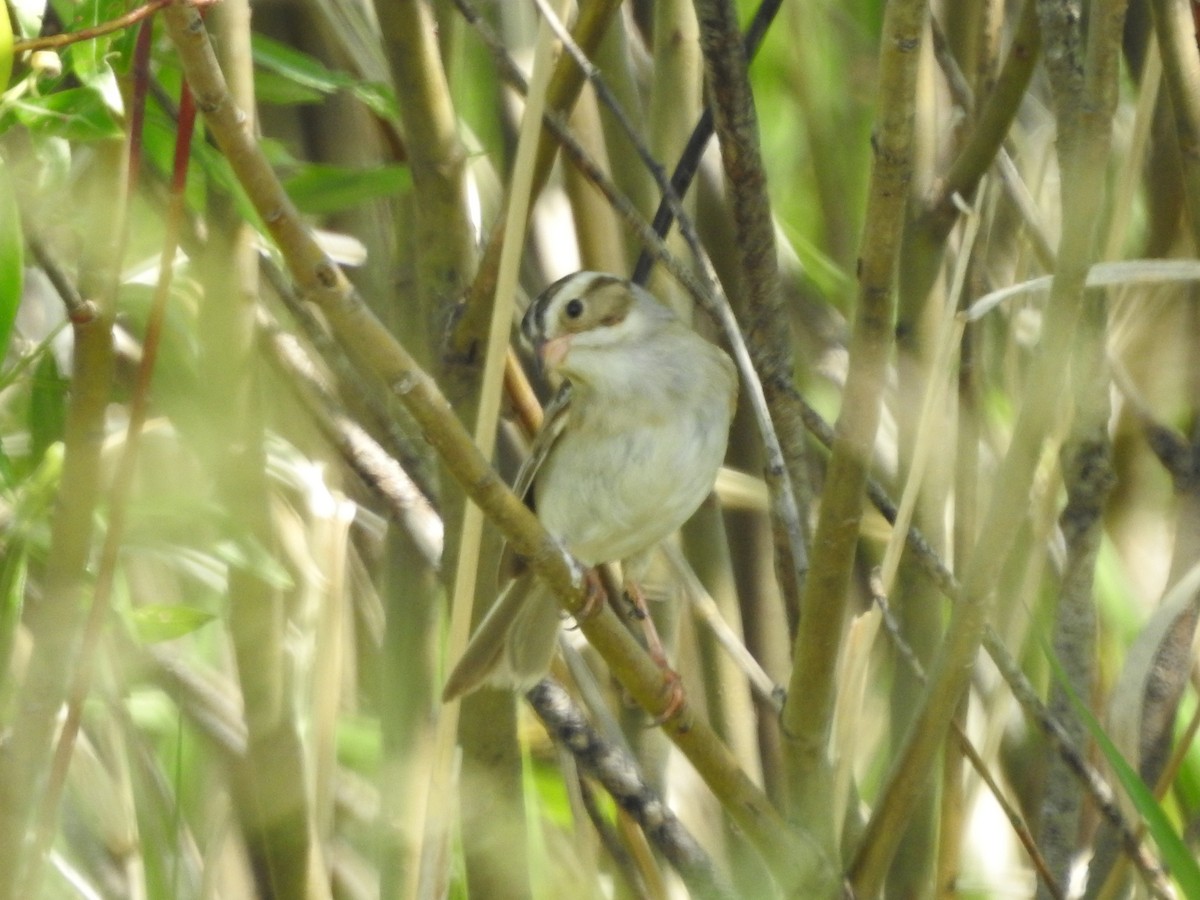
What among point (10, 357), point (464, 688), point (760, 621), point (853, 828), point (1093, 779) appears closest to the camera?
point (464, 688)

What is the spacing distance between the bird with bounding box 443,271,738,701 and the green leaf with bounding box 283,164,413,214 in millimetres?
444

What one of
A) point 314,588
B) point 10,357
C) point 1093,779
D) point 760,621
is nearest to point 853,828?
point 1093,779

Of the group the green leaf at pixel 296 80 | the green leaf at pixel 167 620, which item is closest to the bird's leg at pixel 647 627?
the green leaf at pixel 167 620

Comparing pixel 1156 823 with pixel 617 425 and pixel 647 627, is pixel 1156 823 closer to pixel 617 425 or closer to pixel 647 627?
pixel 647 627

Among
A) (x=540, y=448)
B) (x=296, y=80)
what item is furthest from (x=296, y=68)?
(x=540, y=448)

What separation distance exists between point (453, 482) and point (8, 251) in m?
0.84

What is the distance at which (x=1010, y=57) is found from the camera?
6.41 feet

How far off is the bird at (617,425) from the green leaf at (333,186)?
0.44 meters

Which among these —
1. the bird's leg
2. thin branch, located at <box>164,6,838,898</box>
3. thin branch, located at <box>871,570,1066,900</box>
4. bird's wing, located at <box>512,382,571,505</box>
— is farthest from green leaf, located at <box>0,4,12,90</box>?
bird's wing, located at <box>512,382,571,505</box>

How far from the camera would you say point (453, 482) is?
207cm

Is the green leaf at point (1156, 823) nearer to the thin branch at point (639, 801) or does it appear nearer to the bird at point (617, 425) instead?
the thin branch at point (639, 801)

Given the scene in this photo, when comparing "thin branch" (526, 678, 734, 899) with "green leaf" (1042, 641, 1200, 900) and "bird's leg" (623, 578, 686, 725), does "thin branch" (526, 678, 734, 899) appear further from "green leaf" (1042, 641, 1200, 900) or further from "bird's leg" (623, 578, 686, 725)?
"green leaf" (1042, 641, 1200, 900)

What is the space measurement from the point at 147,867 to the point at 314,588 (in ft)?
A: 1.52

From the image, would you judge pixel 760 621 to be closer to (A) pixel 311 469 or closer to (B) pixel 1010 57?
(A) pixel 311 469
